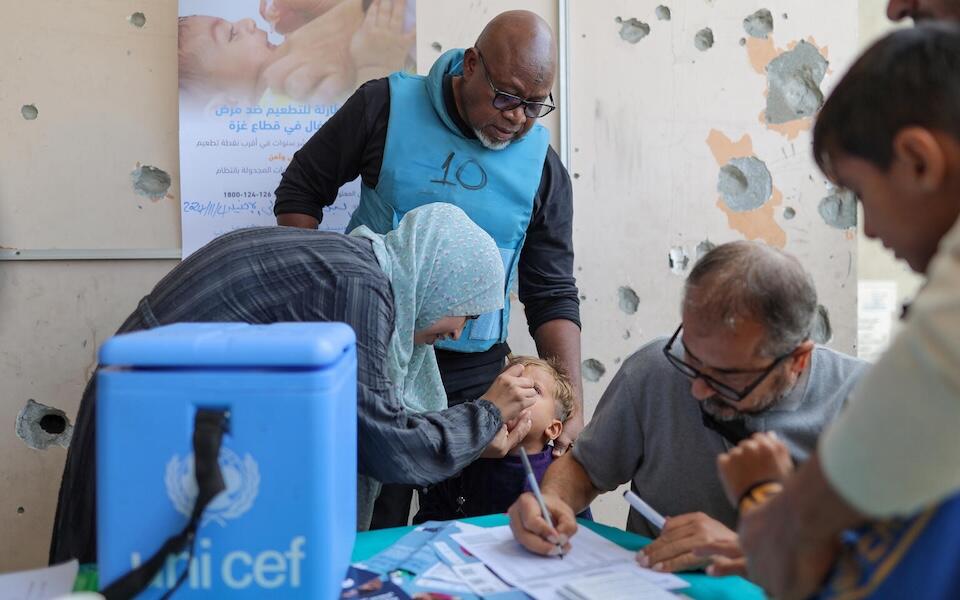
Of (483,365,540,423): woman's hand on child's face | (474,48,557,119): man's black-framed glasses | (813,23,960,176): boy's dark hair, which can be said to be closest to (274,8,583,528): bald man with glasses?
(474,48,557,119): man's black-framed glasses

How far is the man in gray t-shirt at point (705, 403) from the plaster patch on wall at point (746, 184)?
1221 millimetres

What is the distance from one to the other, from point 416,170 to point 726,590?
4.31 ft

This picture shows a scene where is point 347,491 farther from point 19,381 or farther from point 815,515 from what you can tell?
point 19,381

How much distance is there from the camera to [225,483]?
39.7 inches

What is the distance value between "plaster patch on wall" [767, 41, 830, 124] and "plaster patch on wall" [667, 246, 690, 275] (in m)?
0.51

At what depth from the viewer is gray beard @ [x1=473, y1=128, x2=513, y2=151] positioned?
2273 millimetres

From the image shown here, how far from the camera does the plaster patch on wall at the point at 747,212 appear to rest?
9.24 feet

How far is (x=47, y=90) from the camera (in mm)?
2438

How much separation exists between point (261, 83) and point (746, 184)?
1.54 m

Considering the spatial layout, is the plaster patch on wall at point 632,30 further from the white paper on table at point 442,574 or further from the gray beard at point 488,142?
the white paper on table at point 442,574

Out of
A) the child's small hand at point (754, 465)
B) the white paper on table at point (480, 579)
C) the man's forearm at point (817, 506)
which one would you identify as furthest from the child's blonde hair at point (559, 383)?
the man's forearm at point (817, 506)

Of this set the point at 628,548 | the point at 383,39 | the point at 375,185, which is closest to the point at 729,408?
the point at 628,548

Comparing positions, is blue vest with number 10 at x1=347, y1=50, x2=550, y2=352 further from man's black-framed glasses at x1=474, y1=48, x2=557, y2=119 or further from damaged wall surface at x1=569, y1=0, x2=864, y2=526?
damaged wall surface at x1=569, y1=0, x2=864, y2=526

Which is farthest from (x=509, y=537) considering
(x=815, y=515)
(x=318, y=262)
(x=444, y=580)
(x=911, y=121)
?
(x=911, y=121)
